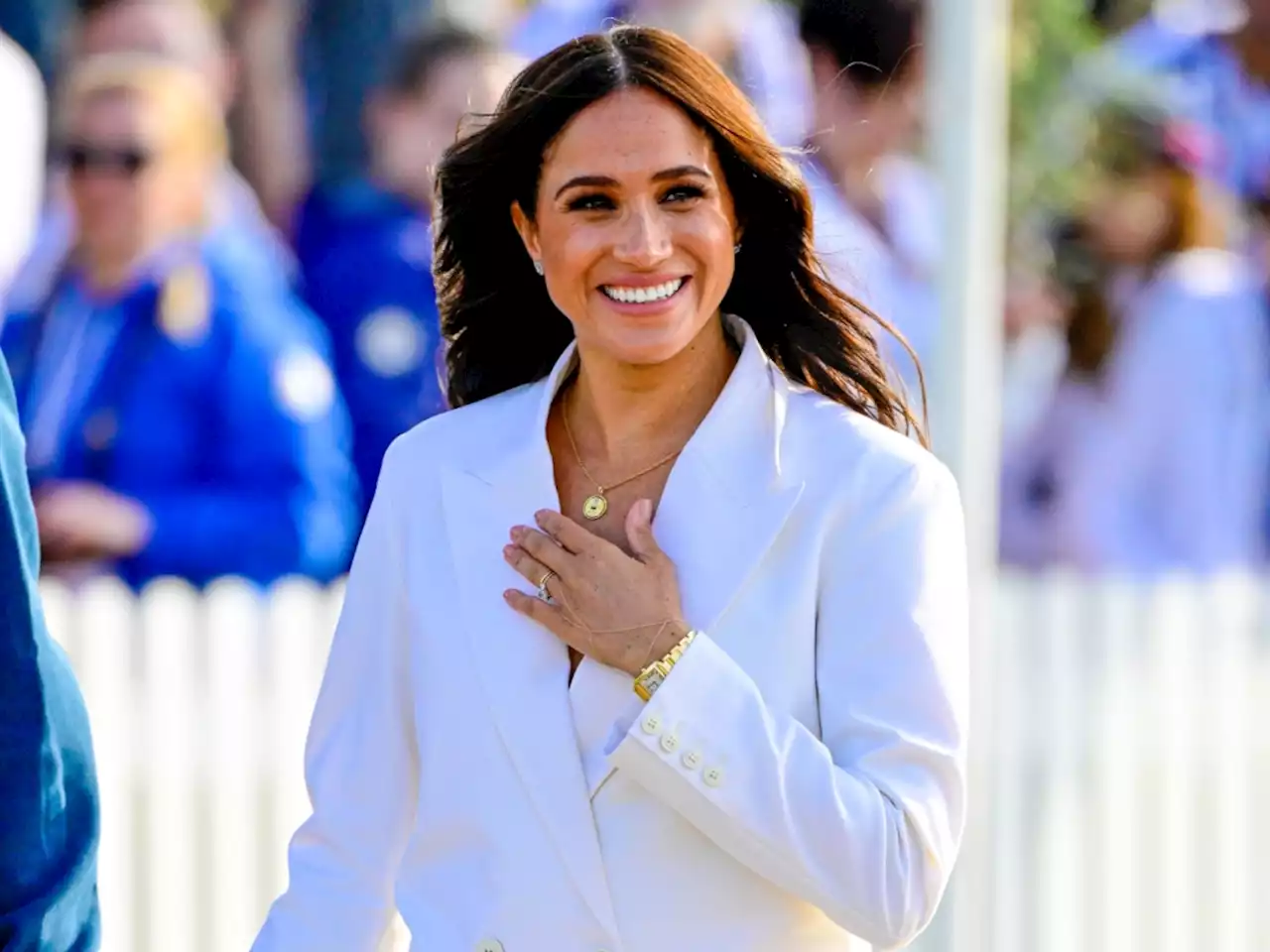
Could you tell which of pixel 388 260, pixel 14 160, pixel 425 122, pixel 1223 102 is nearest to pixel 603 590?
pixel 14 160

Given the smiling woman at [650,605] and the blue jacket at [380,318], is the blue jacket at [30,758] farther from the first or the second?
the blue jacket at [380,318]

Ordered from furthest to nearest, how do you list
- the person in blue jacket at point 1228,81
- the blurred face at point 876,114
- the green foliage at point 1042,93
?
the green foliage at point 1042,93 < the person in blue jacket at point 1228,81 < the blurred face at point 876,114

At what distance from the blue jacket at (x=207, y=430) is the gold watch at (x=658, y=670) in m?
2.93

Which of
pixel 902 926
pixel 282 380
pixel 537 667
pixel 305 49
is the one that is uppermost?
pixel 305 49

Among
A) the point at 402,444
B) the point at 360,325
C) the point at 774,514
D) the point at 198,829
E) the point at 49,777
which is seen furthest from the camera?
the point at 360,325

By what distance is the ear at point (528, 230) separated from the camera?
311 centimetres

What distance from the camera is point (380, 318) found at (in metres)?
6.29

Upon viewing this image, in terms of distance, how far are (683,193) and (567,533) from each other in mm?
417

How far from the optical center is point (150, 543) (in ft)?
18.6

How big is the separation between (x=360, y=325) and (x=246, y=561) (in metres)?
0.92

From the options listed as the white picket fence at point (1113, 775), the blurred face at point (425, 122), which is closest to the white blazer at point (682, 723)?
the white picket fence at point (1113, 775)

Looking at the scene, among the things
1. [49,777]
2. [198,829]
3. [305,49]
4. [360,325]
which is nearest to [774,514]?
[49,777]

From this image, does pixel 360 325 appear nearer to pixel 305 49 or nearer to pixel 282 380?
pixel 282 380

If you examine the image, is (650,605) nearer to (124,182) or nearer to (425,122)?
(124,182)
